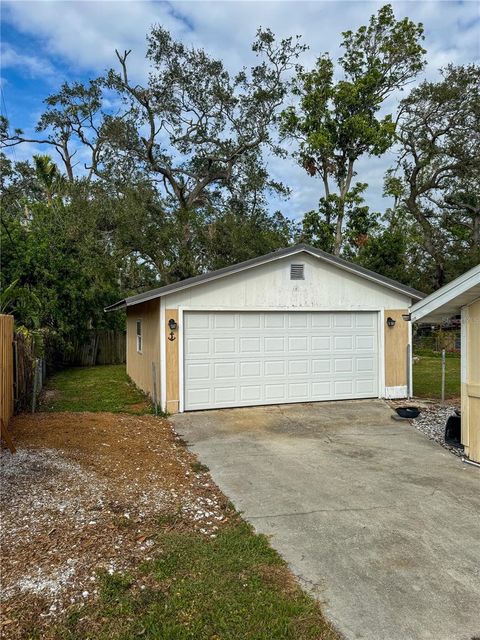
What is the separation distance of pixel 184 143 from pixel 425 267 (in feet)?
54.6

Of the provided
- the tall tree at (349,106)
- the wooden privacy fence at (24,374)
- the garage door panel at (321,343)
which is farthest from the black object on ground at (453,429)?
the tall tree at (349,106)

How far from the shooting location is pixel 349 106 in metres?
22.8

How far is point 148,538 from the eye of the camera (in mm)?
3918

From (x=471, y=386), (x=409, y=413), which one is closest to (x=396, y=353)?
(x=409, y=413)

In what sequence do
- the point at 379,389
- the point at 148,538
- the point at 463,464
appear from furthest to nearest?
1. the point at 379,389
2. the point at 463,464
3. the point at 148,538

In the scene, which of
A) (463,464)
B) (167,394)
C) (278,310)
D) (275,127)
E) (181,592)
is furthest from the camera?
(275,127)

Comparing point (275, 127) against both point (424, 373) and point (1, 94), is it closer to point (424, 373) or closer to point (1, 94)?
point (424, 373)

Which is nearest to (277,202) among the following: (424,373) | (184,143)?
(184,143)

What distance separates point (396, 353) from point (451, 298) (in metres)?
5.12

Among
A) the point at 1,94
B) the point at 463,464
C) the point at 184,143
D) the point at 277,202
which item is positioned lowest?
the point at 463,464

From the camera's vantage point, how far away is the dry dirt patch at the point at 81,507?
3164 millimetres

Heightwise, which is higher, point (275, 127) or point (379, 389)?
point (275, 127)

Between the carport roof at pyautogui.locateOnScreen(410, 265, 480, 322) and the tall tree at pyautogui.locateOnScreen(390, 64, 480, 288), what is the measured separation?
67.3 ft

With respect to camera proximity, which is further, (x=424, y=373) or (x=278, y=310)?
(x=424, y=373)
